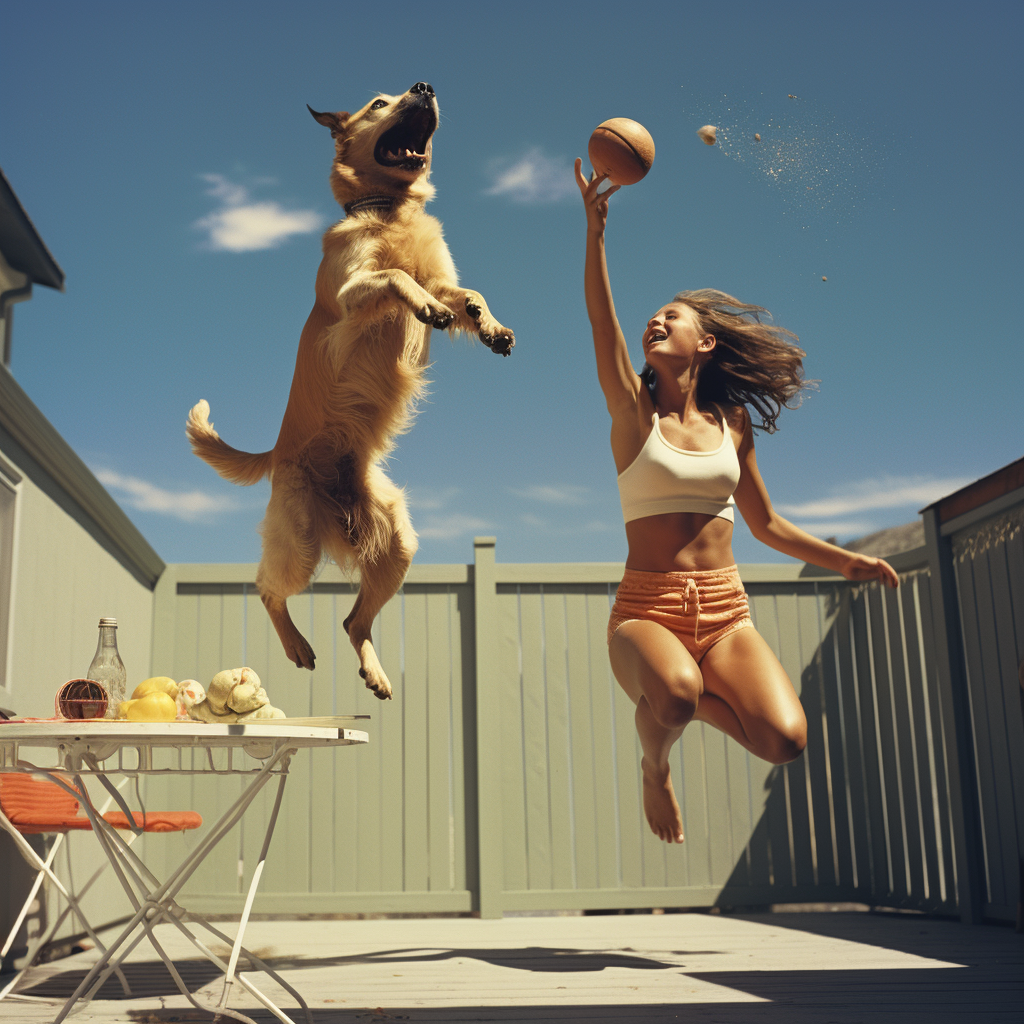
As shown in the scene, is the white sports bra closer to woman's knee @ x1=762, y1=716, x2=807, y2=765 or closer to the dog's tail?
woman's knee @ x1=762, y1=716, x2=807, y2=765

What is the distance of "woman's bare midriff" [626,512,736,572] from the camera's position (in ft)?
9.45

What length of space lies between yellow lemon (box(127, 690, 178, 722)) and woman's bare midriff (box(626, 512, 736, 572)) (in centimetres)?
130

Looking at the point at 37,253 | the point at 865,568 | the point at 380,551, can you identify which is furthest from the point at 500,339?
the point at 37,253

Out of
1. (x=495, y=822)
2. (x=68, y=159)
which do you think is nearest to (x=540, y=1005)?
(x=495, y=822)

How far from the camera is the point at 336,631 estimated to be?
19.6 feet

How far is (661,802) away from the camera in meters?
2.84

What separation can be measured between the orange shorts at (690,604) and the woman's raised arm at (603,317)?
0.49 m

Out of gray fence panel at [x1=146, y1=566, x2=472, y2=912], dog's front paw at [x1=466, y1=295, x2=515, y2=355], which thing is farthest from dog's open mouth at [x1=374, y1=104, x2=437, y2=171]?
gray fence panel at [x1=146, y1=566, x2=472, y2=912]

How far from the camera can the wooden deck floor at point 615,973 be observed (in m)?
2.96

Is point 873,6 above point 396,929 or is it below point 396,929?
above

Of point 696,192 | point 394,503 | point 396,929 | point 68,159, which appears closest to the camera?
point 394,503

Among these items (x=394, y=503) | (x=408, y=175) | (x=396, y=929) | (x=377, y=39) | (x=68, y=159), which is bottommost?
(x=396, y=929)

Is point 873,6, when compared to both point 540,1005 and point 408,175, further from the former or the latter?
point 540,1005

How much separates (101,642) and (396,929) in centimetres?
314
